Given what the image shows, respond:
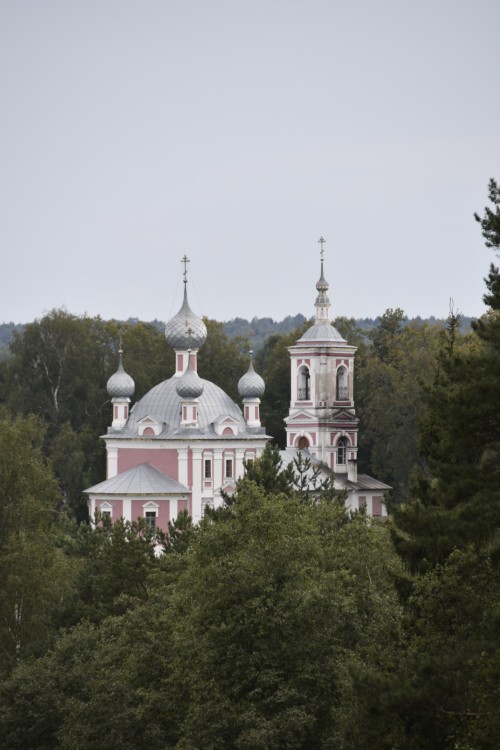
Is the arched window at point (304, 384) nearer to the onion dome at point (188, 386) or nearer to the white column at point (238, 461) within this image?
the white column at point (238, 461)

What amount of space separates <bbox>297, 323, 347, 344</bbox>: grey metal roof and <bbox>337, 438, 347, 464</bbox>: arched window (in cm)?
421

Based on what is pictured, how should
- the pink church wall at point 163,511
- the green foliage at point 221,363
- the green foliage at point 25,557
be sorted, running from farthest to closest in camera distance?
the green foliage at point 221,363 < the pink church wall at point 163,511 < the green foliage at point 25,557

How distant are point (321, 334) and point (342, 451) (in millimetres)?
5015

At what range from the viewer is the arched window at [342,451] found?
246 feet

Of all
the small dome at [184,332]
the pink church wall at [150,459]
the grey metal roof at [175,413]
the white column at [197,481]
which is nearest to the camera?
the white column at [197,481]

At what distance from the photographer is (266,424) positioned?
84.7m

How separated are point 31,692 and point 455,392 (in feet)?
55.0

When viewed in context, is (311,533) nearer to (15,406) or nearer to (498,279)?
(498,279)

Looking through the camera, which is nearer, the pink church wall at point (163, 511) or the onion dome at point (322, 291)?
the pink church wall at point (163, 511)

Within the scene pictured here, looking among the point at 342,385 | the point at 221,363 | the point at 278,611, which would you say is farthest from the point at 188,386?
the point at 278,611

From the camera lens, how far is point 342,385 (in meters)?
75.9

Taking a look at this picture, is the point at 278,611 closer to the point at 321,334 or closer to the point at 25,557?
the point at 25,557

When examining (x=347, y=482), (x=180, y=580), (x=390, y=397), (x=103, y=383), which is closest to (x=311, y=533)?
(x=180, y=580)

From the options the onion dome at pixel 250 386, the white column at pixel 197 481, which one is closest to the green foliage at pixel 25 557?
the white column at pixel 197 481
